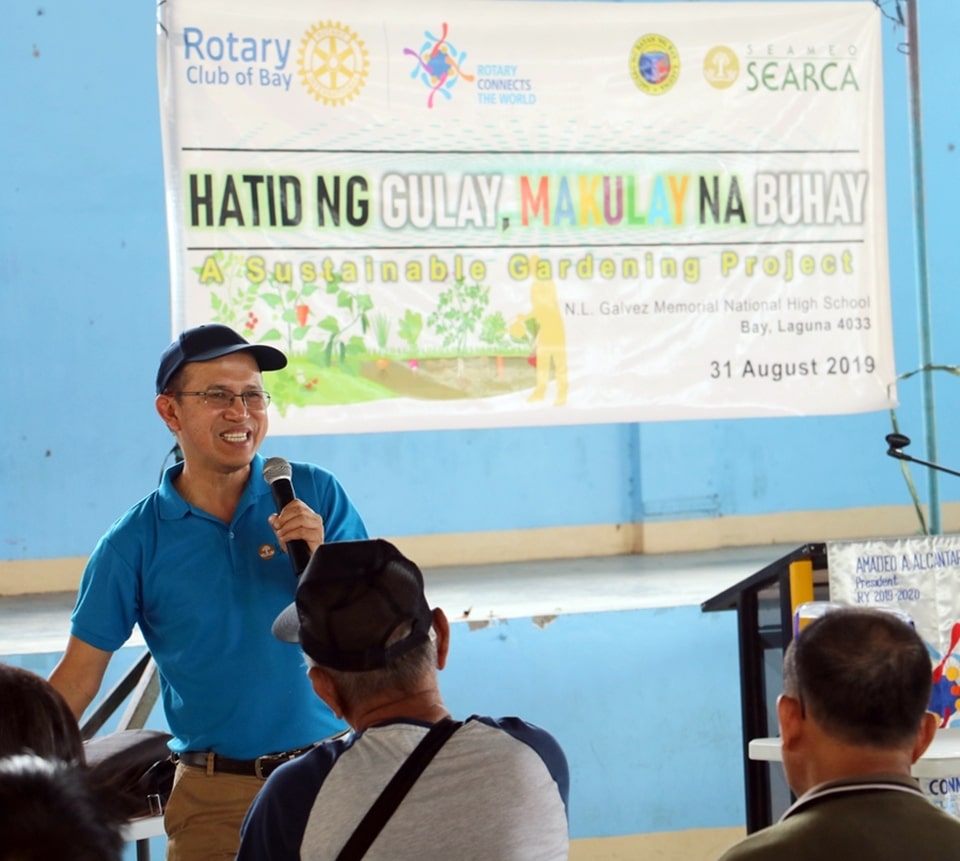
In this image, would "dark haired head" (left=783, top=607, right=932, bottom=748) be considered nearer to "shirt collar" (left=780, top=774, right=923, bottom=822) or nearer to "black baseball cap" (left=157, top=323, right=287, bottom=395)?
"shirt collar" (left=780, top=774, right=923, bottom=822)

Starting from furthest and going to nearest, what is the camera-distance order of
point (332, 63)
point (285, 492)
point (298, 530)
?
point (332, 63)
point (285, 492)
point (298, 530)

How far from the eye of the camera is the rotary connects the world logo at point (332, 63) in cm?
365

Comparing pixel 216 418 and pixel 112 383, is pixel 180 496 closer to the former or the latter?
pixel 216 418

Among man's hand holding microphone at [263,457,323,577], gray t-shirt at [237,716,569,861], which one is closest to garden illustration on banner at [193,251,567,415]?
man's hand holding microphone at [263,457,323,577]

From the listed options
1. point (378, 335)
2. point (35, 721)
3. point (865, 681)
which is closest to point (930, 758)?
point (865, 681)

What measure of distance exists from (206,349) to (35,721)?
118 centimetres

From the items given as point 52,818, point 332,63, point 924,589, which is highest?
point 332,63

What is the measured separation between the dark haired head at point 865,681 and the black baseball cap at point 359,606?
47 centimetres

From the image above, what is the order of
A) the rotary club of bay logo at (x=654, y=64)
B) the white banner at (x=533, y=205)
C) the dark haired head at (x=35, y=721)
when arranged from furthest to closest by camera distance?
the rotary club of bay logo at (x=654, y=64) < the white banner at (x=533, y=205) < the dark haired head at (x=35, y=721)

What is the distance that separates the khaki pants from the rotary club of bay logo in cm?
249

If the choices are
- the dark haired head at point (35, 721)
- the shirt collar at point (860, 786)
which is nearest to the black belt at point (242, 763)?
the dark haired head at point (35, 721)

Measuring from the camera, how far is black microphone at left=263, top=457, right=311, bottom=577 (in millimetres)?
2145

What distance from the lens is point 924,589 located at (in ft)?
9.85

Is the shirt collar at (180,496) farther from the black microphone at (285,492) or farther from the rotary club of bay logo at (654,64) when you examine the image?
the rotary club of bay logo at (654,64)
